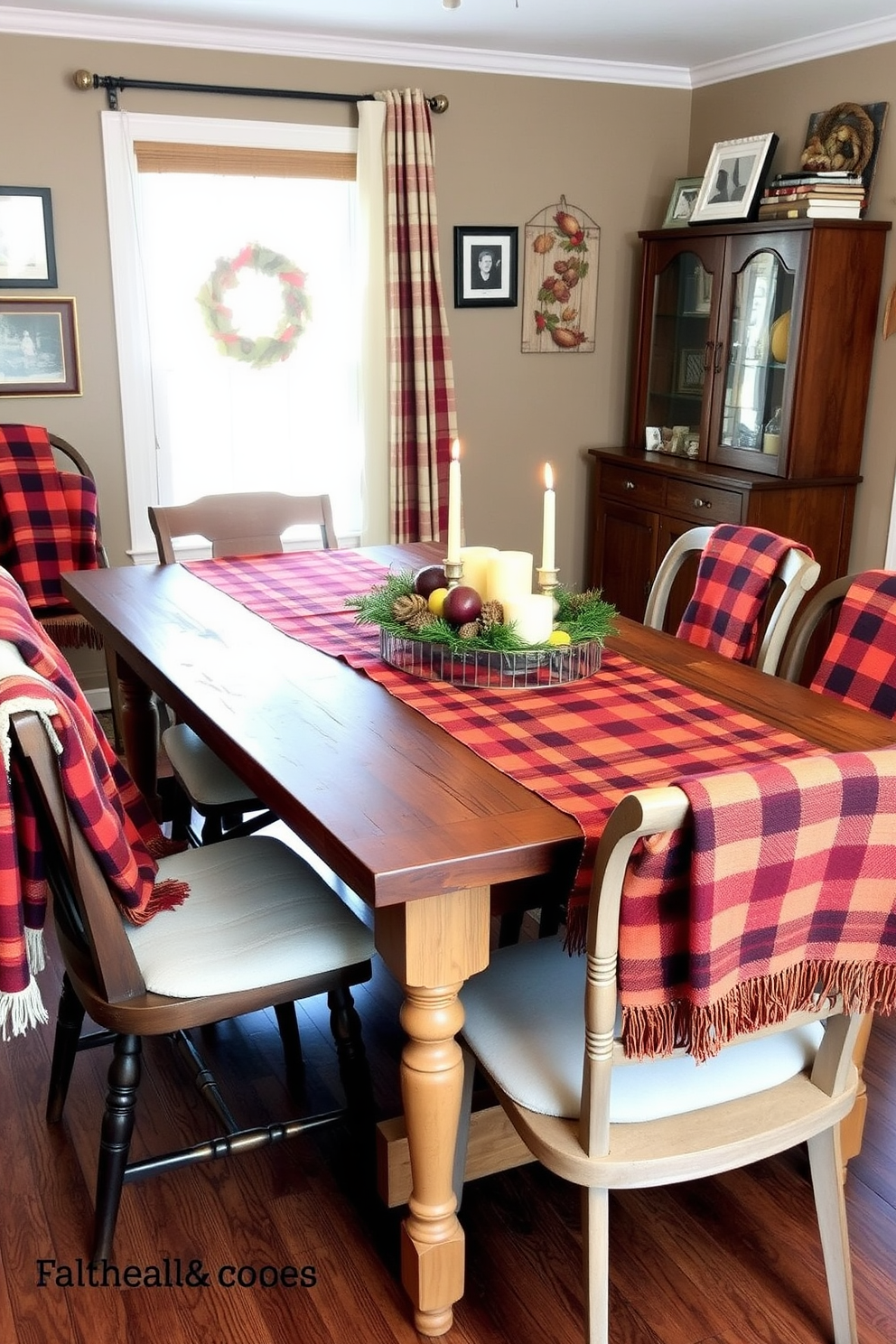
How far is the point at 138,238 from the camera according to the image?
401cm

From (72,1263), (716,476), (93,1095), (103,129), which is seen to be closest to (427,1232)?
(72,1263)

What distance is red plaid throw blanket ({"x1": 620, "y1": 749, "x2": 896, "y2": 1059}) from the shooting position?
1219 mm

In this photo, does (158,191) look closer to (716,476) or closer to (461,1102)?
(716,476)

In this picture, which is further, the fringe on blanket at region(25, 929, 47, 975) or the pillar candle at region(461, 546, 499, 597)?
the pillar candle at region(461, 546, 499, 597)

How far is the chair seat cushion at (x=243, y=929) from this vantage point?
5.45 ft

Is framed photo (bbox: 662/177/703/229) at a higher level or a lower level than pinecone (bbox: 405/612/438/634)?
higher

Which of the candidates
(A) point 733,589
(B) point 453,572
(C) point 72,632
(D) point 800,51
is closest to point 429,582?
(B) point 453,572

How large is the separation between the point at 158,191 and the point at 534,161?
1.43 m

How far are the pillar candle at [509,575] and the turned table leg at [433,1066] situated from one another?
0.73m

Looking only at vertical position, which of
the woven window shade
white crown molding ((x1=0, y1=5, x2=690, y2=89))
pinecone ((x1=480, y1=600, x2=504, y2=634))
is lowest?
pinecone ((x1=480, y1=600, x2=504, y2=634))

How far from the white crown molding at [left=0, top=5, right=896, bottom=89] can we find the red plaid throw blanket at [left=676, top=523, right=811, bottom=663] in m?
2.29

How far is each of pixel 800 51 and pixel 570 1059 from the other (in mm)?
3810

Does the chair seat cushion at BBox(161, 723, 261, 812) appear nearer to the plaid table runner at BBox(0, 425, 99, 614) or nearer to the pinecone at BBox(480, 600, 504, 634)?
the pinecone at BBox(480, 600, 504, 634)

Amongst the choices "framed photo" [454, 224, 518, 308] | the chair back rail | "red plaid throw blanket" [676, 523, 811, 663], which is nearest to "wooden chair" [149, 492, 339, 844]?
the chair back rail
